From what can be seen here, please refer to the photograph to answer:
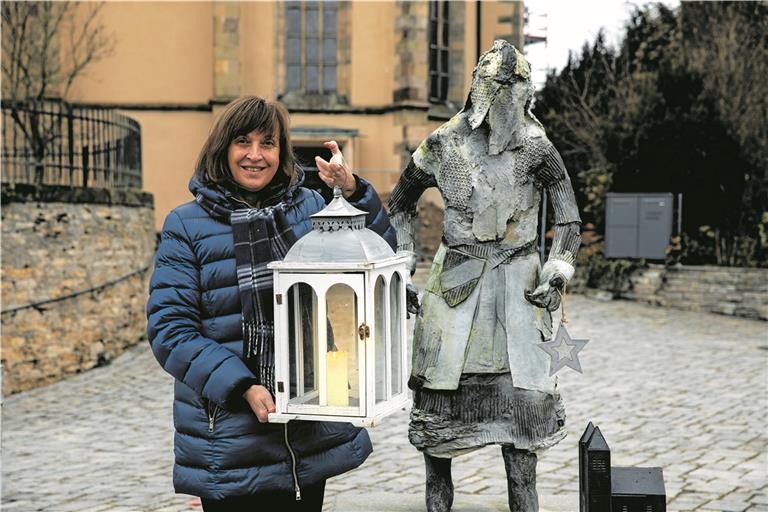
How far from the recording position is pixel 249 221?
3174 mm

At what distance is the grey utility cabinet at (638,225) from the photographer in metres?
18.2

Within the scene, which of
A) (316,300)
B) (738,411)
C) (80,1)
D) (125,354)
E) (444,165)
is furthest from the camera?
(80,1)

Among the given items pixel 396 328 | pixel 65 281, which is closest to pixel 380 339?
pixel 396 328

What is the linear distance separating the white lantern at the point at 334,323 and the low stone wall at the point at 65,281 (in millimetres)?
8835

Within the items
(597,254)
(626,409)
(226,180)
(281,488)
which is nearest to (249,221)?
(226,180)

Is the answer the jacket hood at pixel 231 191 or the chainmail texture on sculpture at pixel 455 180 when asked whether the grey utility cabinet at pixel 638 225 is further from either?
the jacket hood at pixel 231 191

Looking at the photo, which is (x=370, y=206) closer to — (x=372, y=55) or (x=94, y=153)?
(x=94, y=153)

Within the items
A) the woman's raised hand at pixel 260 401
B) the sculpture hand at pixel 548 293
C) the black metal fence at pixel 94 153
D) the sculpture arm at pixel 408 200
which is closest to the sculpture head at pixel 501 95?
the sculpture arm at pixel 408 200

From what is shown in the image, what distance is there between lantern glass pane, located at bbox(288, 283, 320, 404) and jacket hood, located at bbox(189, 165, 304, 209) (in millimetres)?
351

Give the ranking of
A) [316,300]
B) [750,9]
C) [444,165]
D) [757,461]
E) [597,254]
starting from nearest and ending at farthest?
1. [316,300]
2. [444,165]
3. [757,461]
4. [597,254]
5. [750,9]

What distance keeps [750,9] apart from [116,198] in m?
16.7

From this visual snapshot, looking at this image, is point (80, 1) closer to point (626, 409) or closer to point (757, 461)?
point (626, 409)

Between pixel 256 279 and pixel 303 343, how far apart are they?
252mm

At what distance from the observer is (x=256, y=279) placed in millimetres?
3191
